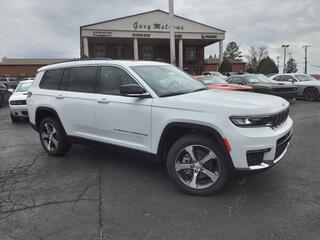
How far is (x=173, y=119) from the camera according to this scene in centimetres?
429

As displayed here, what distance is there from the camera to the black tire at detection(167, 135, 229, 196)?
4.09 meters

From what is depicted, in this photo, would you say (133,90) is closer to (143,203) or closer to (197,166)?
(197,166)

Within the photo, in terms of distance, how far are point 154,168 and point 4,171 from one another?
2.66m

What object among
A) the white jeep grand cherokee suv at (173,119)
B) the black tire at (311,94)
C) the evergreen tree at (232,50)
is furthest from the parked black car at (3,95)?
the evergreen tree at (232,50)

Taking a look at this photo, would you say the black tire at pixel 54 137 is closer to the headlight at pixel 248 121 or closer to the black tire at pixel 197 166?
the black tire at pixel 197 166

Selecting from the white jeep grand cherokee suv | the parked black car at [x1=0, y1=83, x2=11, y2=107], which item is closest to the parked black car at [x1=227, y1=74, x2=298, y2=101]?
the white jeep grand cherokee suv

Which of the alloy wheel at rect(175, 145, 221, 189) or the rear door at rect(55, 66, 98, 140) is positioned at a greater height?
the rear door at rect(55, 66, 98, 140)

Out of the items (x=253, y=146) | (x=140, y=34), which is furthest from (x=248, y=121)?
(x=140, y=34)

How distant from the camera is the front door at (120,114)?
4.64 meters

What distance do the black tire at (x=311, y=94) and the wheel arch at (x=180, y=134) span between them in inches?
552

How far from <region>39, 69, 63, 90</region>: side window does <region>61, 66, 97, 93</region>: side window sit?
21 cm

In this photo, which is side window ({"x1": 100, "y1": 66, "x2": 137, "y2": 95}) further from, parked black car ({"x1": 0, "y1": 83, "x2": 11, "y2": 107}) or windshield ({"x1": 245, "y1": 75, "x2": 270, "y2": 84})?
parked black car ({"x1": 0, "y1": 83, "x2": 11, "y2": 107})

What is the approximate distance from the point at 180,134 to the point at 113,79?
1.48m

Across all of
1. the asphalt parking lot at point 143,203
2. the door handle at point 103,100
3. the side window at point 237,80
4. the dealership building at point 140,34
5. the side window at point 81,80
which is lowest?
the asphalt parking lot at point 143,203
